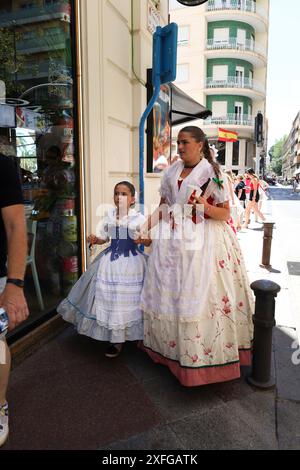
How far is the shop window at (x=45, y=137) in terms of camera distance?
12.3 feet

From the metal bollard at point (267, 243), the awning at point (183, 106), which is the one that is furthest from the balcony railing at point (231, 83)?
the metal bollard at point (267, 243)

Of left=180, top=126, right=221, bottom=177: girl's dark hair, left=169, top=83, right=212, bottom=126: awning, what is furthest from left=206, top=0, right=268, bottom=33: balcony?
left=180, top=126, right=221, bottom=177: girl's dark hair

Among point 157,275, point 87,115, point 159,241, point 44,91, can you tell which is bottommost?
point 157,275

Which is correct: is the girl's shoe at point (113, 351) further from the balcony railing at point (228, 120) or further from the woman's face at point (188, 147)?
the balcony railing at point (228, 120)

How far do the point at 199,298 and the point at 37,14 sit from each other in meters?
3.48

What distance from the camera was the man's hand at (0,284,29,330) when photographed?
73.9 inches

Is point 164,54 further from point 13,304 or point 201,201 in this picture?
point 13,304

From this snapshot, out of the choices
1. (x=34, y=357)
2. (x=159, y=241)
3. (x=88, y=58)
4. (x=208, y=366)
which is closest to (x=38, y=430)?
(x=34, y=357)

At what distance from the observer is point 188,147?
2785mm

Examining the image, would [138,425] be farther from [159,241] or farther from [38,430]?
[159,241]

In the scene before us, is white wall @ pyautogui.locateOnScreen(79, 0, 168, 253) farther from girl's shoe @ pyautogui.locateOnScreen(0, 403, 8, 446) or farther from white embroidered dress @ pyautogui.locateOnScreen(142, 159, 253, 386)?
girl's shoe @ pyautogui.locateOnScreen(0, 403, 8, 446)

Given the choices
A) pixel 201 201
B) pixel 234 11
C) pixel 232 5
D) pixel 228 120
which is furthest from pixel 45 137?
pixel 232 5

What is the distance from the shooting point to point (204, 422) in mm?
2385

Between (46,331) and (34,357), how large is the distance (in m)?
0.35
